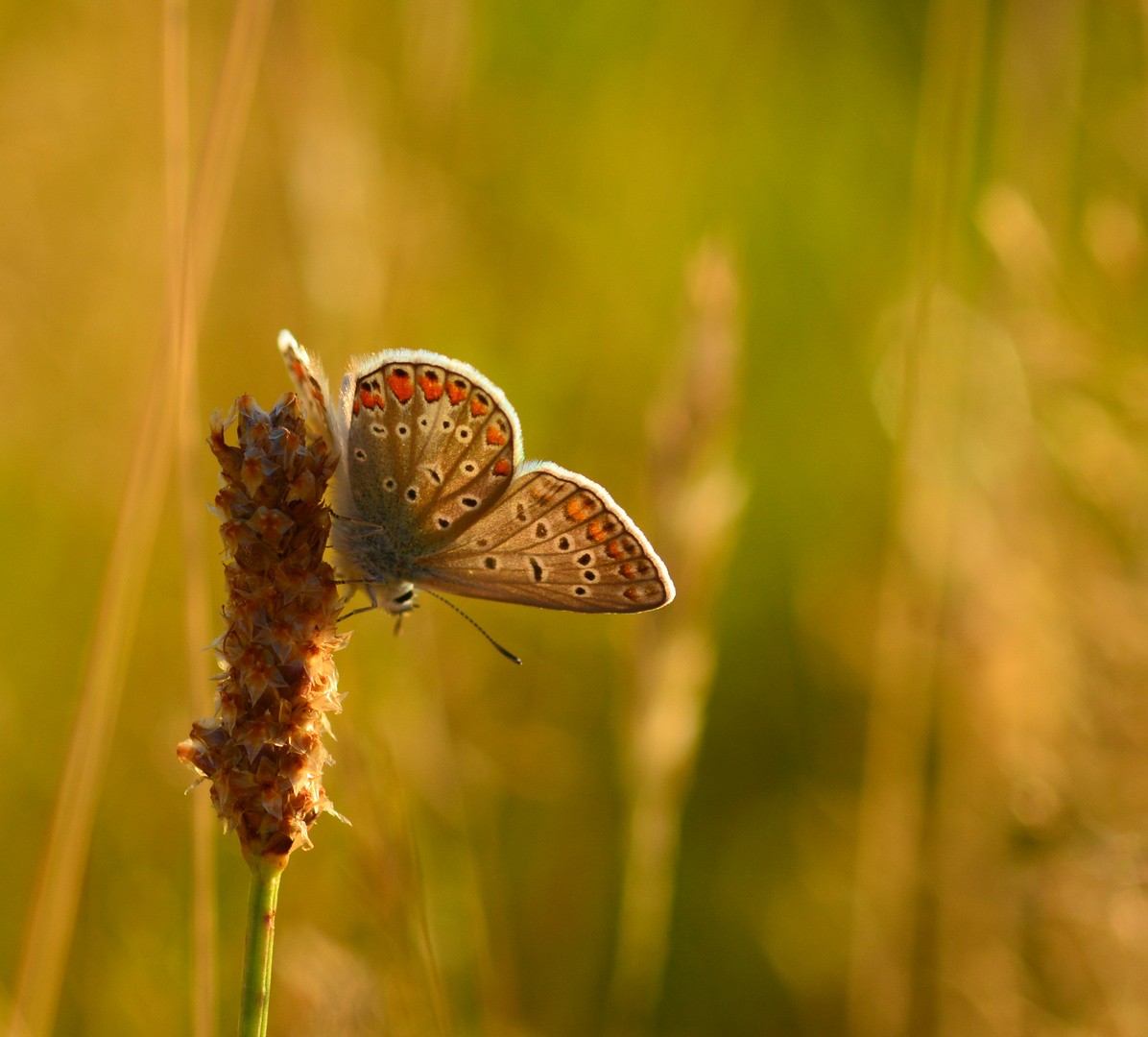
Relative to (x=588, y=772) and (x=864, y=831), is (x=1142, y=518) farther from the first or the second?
Result: (x=588, y=772)

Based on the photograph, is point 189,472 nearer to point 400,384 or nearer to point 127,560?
point 127,560

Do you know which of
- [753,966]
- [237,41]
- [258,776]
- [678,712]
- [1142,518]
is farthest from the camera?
[753,966]

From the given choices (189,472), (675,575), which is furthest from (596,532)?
(189,472)

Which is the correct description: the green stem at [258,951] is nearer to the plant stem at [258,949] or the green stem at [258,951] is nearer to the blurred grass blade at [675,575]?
the plant stem at [258,949]

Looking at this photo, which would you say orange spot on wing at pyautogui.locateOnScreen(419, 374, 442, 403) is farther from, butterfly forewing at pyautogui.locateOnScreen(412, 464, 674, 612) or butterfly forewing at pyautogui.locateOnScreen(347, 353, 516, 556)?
butterfly forewing at pyautogui.locateOnScreen(412, 464, 674, 612)

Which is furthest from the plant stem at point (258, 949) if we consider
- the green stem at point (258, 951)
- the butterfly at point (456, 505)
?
the butterfly at point (456, 505)

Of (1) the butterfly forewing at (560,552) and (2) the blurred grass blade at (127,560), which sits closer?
(2) the blurred grass blade at (127,560)

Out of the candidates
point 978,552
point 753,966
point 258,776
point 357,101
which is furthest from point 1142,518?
point 357,101
